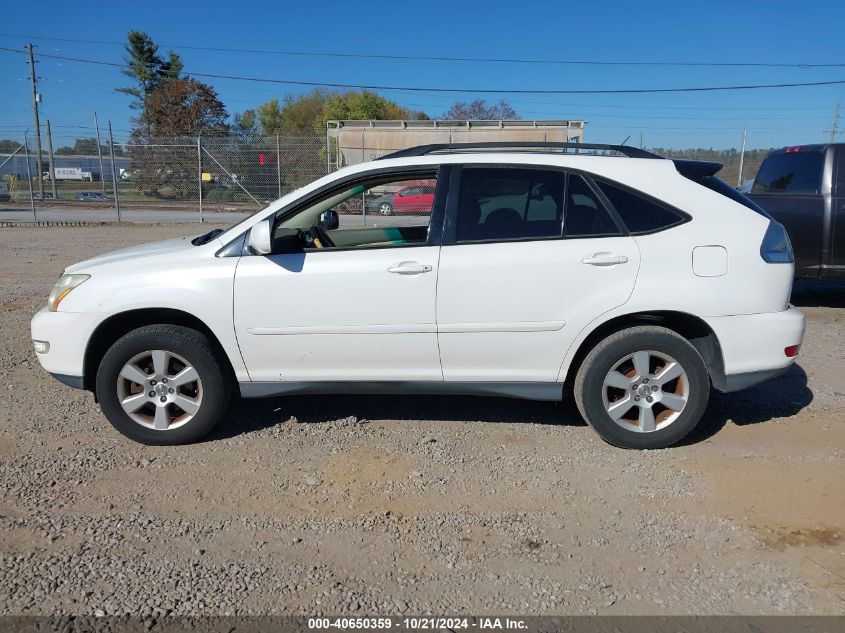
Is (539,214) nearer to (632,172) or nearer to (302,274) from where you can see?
(632,172)

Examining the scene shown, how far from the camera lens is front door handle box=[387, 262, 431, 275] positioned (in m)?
3.88

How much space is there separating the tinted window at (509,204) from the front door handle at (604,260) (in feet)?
0.78

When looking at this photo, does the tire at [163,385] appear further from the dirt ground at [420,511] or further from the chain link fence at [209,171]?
the chain link fence at [209,171]

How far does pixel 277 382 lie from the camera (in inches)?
161

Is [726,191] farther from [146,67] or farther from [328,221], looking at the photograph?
[146,67]

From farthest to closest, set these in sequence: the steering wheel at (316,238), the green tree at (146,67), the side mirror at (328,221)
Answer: the green tree at (146,67) < the side mirror at (328,221) < the steering wheel at (316,238)

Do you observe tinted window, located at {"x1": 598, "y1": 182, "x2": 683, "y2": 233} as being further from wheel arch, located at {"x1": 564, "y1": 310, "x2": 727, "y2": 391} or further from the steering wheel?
the steering wheel

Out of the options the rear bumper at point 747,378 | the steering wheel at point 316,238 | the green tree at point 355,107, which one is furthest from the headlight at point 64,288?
the green tree at point 355,107

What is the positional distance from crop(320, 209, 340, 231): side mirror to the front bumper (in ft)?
5.86

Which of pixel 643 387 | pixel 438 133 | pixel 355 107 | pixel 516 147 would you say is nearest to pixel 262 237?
pixel 516 147

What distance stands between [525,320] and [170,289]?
2.10 m

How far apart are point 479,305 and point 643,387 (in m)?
1.11

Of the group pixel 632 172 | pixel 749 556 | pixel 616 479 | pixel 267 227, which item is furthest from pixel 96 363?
pixel 749 556

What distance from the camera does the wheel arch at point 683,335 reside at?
156 inches
